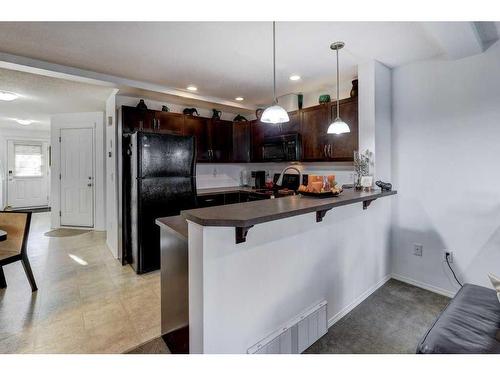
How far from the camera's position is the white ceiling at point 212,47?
7.04ft

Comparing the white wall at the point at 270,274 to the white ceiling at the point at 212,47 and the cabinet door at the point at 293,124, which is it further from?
the cabinet door at the point at 293,124

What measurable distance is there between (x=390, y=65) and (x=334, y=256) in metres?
2.29

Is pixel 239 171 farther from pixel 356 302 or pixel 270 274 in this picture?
pixel 270 274

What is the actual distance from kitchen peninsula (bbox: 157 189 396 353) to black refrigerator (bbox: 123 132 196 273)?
1.44m

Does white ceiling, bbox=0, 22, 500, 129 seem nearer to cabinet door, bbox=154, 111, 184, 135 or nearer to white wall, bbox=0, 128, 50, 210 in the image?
cabinet door, bbox=154, 111, 184, 135

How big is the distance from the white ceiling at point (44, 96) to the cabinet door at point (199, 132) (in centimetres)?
118

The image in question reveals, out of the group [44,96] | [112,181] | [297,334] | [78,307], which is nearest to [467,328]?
[297,334]

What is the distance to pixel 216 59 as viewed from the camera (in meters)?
2.76

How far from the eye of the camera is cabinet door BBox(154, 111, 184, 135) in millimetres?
3811

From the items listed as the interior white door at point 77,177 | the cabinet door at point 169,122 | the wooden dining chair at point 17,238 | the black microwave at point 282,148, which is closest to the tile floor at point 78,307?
the wooden dining chair at point 17,238

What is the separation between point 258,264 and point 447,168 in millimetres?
2326

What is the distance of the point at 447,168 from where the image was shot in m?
2.64
